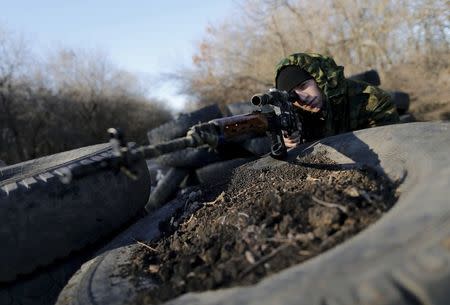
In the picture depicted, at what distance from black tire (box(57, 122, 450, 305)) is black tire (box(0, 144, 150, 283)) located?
428mm

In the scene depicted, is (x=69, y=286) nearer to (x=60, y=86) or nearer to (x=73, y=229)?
(x=73, y=229)

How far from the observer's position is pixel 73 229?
1789mm

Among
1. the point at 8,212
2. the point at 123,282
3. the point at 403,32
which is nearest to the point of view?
the point at 123,282

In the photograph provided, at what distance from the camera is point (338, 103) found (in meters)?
2.87

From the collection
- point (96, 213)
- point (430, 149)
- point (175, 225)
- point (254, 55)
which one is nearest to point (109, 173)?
point (96, 213)

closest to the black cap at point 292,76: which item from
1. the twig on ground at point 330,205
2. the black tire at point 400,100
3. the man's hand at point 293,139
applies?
the man's hand at point 293,139

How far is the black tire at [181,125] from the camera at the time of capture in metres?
4.75

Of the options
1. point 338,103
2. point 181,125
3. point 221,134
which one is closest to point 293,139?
point 338,103

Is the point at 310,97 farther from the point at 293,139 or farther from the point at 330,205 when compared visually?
the point at 330,205

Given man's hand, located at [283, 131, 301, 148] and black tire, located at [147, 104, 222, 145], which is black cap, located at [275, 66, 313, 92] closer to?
man's hand, located at [283, 131, 301, 148]

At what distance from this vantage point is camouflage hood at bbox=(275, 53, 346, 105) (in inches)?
108

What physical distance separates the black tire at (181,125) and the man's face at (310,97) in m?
2.04

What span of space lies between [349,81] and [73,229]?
2.26m

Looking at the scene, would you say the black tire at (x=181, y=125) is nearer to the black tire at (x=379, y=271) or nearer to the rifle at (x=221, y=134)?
the rifle at (x=221, y=134)
